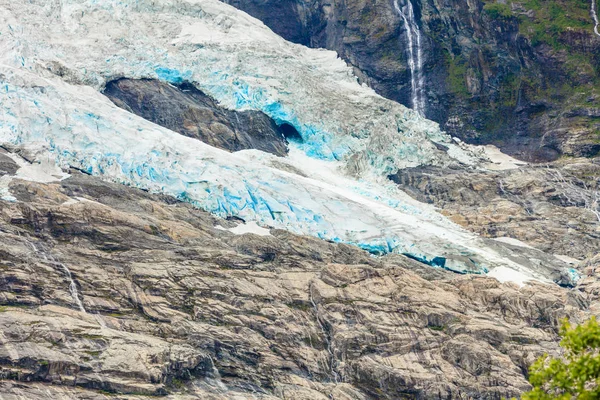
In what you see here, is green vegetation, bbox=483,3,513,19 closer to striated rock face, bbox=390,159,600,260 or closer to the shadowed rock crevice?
striated rock face, bbox=390,159,600,260

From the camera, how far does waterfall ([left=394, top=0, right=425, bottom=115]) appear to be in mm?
103406

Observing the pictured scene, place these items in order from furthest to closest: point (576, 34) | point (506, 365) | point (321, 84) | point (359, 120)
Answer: point (576, 34) < point (321, 84) < point (359, 120) < point (506, 365)

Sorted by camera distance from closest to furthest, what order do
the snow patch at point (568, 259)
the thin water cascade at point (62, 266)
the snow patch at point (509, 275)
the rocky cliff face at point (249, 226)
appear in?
the rocky cliff face at point (249, 226) < the thin water cascade at point (62, 266) < the snow patch at point (509, 275) < the snow patch at point (568, 259)

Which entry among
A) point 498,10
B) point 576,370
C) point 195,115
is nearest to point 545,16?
point 498,10

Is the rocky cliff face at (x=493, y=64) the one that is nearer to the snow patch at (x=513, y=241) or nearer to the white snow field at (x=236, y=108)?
the white snow field at (x=236, y=108)

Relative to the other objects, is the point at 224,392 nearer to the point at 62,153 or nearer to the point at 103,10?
the point at 62,153

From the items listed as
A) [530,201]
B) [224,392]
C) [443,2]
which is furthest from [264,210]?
[443,2]

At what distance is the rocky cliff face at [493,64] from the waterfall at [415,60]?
33 cm

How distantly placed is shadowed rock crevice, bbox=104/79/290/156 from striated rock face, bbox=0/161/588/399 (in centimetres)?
2217

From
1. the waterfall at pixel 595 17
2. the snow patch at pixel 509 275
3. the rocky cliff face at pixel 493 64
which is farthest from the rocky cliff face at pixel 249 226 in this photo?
the waterfall at pixel 595 17

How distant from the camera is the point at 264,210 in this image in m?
64.4

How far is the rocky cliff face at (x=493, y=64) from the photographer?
9481cm

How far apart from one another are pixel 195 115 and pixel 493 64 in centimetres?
3825

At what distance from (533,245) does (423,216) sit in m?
8.81
